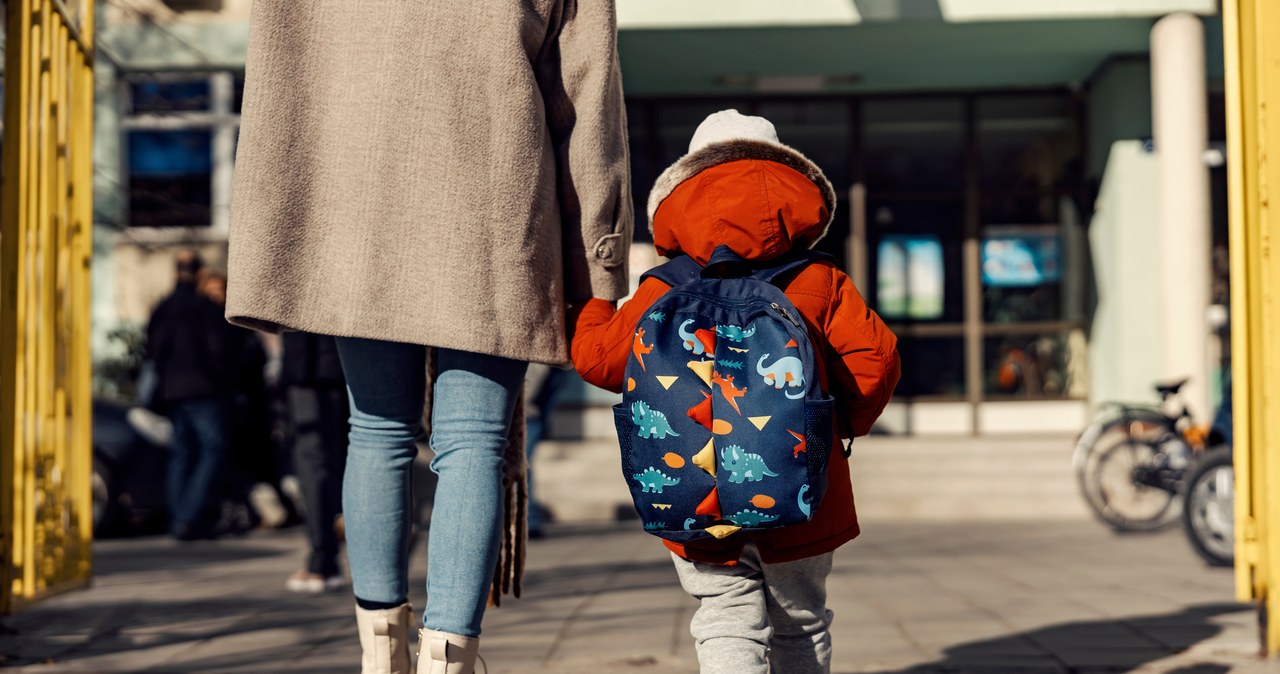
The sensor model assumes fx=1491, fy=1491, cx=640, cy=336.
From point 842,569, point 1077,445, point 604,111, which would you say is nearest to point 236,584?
point 842,569

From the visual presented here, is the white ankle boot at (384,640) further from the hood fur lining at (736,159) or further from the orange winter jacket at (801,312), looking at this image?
the hood fur lining at (736,159)

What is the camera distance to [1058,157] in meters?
14.1

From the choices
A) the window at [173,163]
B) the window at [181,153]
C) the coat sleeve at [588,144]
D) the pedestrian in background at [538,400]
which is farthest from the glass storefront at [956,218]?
the coat sleeve at [588,144]

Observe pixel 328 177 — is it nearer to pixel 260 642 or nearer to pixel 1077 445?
pixel 260 642

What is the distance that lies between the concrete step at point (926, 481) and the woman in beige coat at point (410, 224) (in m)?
8.53

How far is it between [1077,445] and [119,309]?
867cm

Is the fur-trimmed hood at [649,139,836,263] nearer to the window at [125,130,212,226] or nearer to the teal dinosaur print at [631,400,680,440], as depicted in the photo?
the teal dinosaur print at [631,400,680,440]

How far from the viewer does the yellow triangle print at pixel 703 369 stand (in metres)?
A: 2.74

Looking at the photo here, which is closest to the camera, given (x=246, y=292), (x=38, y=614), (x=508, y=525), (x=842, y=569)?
(x=246, y=292)

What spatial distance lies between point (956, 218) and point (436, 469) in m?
11.8

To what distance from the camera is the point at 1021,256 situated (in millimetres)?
14125

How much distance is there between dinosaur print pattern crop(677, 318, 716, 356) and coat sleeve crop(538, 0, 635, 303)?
354mm

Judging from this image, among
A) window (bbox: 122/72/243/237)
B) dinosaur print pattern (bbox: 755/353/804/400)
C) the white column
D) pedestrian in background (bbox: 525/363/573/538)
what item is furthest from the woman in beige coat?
the white column

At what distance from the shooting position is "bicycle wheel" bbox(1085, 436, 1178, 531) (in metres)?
9.59
